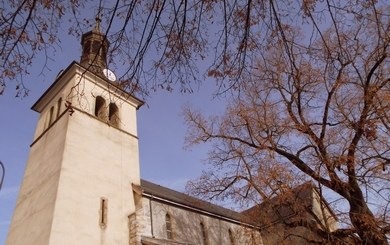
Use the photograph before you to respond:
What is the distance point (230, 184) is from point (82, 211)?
5.62 m

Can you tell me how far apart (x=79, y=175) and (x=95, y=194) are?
996 mm

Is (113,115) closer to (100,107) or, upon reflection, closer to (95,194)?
(100,107)

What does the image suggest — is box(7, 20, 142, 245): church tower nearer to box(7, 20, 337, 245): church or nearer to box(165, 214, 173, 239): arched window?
box(7, 20, 337, 245): church

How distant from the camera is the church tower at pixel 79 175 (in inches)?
492

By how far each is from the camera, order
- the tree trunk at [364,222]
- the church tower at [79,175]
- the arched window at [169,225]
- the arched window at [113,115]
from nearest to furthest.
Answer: the tree trunk at [364,222] → the church tower at [79,175] → the arched window at [169,225] → the arched window at [113,115]

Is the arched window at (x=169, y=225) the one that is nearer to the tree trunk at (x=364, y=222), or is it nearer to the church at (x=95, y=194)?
the church at (x=95, y=194)

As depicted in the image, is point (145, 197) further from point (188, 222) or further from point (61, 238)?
point (61, 238)

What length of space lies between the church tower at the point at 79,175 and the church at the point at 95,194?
3 centimetres

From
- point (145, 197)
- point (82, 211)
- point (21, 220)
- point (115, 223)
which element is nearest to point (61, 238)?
point (82, 211)

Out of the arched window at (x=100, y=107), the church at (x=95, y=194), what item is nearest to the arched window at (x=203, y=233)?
the church at (x=95, y=194)

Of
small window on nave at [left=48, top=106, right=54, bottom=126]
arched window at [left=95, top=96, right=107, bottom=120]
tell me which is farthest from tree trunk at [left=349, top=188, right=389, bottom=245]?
small window on nave at [left=48, top=106, right=54, bottom=126]

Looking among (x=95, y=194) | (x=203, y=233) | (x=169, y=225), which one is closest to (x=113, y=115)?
(x=95, y=194)

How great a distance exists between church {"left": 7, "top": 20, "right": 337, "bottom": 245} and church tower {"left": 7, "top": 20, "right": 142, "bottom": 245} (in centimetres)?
3

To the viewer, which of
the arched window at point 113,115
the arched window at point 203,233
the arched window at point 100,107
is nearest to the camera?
the arched window at point 203,233
